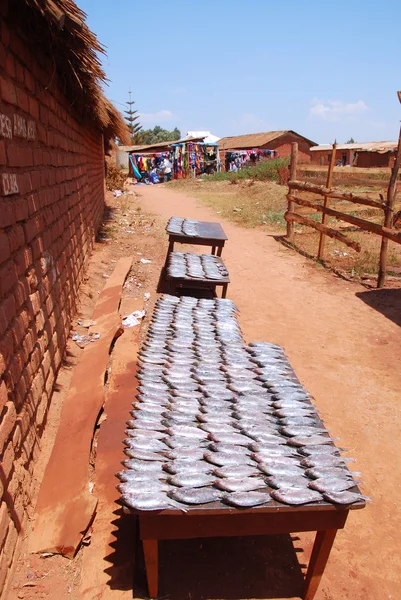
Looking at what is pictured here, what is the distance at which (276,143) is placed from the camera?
28969 millimetres

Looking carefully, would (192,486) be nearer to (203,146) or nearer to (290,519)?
(290,519)

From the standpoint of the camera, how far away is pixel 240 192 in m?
18.6

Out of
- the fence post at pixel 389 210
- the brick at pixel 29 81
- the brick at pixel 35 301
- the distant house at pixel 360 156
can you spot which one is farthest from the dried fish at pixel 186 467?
the distant house at pixel 360 156

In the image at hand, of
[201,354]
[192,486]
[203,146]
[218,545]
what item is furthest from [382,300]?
[203,146]

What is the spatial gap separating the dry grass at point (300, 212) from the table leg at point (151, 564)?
6994 millimetres

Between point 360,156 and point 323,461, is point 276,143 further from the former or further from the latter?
point 323,461

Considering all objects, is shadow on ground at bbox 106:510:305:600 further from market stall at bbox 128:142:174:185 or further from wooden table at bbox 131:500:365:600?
market stall at bbox 128:142:174:185

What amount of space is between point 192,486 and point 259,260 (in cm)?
749

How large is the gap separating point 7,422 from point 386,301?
241 inches

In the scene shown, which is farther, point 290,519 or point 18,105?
point 18,105

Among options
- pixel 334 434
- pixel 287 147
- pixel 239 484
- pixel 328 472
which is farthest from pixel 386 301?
pixel 287 147

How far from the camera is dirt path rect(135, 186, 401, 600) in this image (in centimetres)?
243

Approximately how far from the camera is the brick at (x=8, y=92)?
2281 millimetres

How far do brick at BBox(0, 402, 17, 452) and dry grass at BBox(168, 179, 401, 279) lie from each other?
23.3 ft
